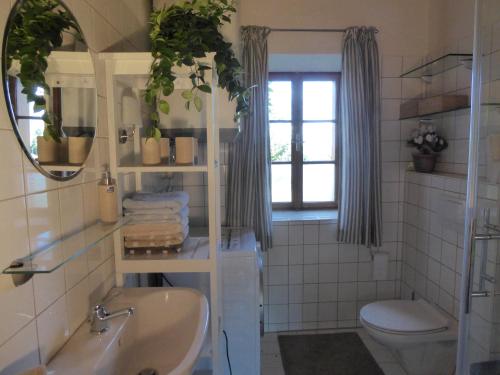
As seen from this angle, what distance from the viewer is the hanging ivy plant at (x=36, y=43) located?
83 centimetres

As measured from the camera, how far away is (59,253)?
2.96ft

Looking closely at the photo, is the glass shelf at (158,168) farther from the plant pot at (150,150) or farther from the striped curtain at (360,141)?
the striped curtain at (360,141)

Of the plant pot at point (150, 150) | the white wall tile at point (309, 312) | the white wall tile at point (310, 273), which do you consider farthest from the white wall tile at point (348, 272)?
the plant pot at point (150, 150)

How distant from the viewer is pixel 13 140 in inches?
32.1

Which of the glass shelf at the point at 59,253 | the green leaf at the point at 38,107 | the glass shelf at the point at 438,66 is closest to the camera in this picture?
the glass shelf at the point at 59,253

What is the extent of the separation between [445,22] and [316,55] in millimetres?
873

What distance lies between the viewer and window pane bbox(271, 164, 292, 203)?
286 centimetres

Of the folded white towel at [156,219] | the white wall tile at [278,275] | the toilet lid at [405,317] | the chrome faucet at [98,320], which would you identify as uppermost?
the folded white towel at [156,219]

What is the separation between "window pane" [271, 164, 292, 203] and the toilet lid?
105 cm

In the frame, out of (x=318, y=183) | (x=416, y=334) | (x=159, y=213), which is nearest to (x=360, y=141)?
(x=318, y=183)

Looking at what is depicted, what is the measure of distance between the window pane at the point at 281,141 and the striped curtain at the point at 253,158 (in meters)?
0.39

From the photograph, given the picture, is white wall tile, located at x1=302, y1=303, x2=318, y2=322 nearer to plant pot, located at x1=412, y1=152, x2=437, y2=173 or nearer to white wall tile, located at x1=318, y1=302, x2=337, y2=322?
white wall tile, located at x1=318, y1=302, x2=337, y2=322

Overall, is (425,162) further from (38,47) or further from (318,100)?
(38,47)

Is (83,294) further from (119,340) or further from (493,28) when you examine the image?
(493,28)
